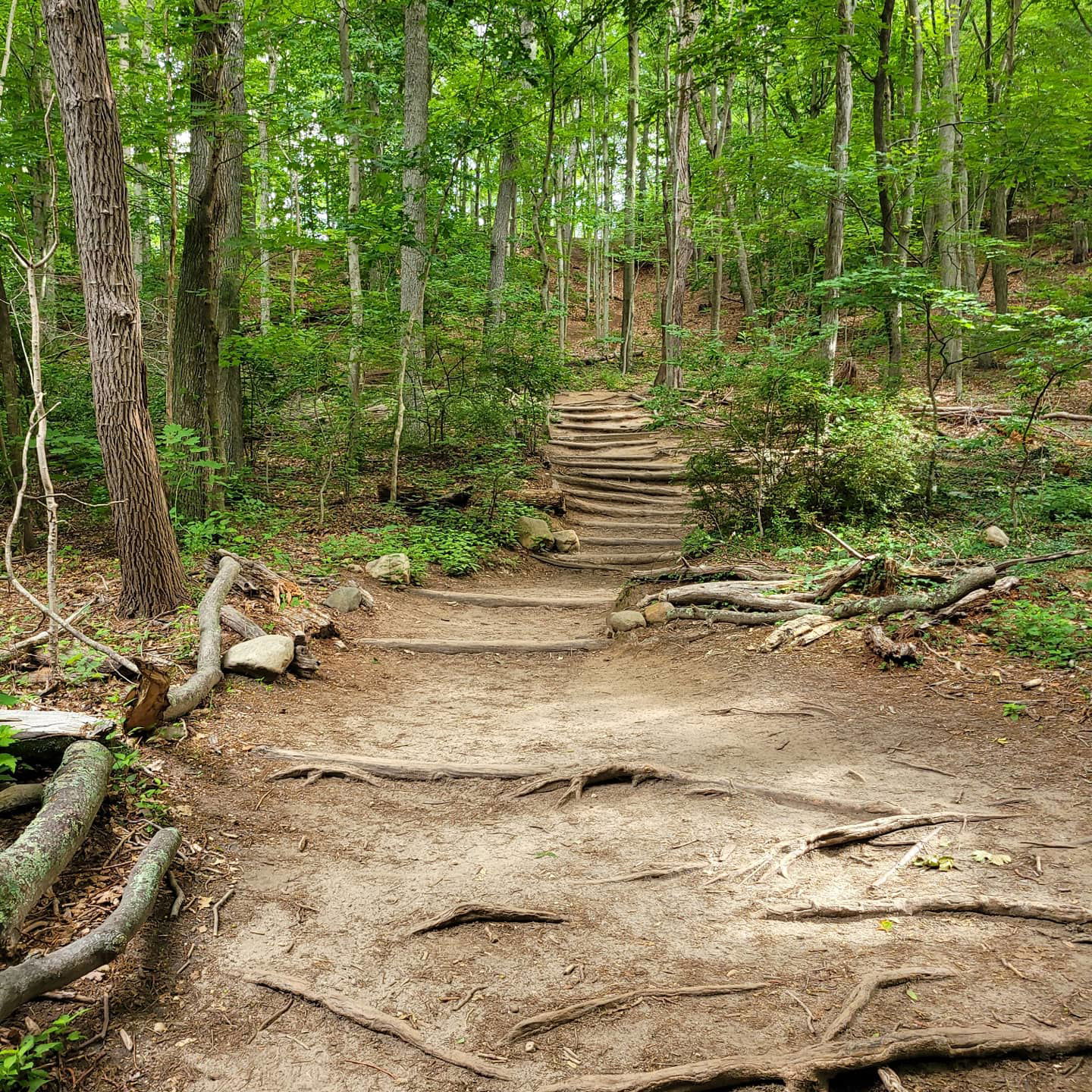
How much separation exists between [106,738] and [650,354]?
22.8 m

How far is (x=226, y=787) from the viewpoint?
4.16 m

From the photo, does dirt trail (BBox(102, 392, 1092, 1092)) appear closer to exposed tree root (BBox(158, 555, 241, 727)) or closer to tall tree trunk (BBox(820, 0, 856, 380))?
exposed tree root (BBox(158, 555, 241, 727))

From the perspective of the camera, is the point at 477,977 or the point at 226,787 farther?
the point at 226,787

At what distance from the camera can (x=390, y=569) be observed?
8.75 meters

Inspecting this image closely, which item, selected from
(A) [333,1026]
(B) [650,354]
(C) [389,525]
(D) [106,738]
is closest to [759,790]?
(A) [333,1026]

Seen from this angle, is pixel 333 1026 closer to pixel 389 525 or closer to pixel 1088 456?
pixel 389 525

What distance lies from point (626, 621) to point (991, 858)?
4.81m

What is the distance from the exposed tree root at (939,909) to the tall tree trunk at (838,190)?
28.3 feet

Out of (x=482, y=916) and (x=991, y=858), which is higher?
(x=991, y=858)

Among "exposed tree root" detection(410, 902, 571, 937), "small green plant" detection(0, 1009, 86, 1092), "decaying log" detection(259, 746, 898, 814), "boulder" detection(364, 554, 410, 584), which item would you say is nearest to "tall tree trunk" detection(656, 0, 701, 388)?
"boulder" detection(364, 554, 410, 584)

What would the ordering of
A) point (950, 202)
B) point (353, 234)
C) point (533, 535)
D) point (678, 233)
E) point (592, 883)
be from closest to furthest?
point (592, 883), point (353, 234), point (533, 535), point (950, 202), point (678, 233)

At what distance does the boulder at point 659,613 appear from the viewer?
7.62 metres

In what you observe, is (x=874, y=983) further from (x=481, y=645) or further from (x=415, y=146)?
(x=415, y=146)

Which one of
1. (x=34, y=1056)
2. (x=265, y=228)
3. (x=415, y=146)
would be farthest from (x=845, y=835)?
(x=415, y=146)
